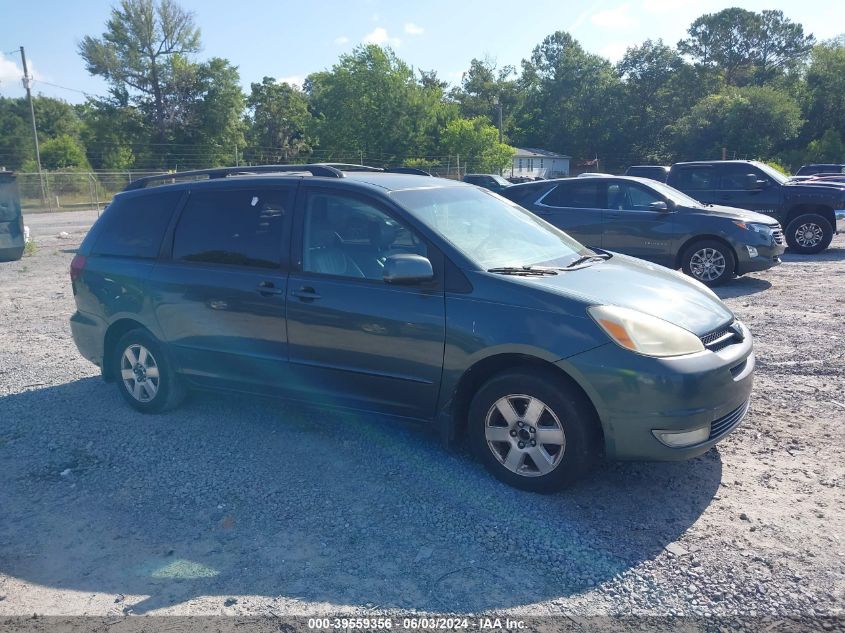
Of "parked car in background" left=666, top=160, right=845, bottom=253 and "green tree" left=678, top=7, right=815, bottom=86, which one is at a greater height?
"green tree" left=678, top=7, right=815, bottom=86

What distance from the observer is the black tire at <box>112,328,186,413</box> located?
5.46 meters

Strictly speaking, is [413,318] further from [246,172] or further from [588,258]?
[246,172]

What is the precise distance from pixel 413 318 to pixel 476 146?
1769 inches

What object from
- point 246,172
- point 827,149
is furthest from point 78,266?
point 827,149

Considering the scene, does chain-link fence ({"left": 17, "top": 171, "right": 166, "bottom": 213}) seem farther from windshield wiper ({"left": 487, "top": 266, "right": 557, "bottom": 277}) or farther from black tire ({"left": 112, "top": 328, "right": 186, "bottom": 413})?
windshield wiper ({"left": 487, "top": 266, "right": 557, "bottom": 277})

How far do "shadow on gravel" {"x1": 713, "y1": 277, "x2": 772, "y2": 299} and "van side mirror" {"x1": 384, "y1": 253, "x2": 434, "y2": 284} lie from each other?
22.7 ft

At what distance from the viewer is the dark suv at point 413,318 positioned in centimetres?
385

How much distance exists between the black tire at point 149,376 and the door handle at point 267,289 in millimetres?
1135

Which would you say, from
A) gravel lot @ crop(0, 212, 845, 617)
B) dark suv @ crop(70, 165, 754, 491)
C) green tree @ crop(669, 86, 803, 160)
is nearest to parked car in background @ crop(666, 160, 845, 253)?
gravel lot @ crop(0, 212, 845, 617)

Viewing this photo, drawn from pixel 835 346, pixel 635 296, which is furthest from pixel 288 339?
pixel 835 346

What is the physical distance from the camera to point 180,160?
149 feet

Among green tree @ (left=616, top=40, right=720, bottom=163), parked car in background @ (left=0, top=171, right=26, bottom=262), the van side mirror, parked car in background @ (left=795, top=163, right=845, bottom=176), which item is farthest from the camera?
green tree @ (left=616, top=40, right=720, bottom=163)

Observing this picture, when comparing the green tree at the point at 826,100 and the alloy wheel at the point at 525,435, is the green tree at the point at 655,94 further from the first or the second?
the alloy wheel at the point at 525,435

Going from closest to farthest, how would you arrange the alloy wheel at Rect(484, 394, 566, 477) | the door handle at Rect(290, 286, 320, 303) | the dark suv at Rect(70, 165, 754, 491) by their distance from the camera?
1. the dark suv at Rect(70, 165, 754, 491)
2. the alloy wheel at Rect(484, 394, 566, 477)
3. the door handle at Rect(290, 286, 320, 303)
